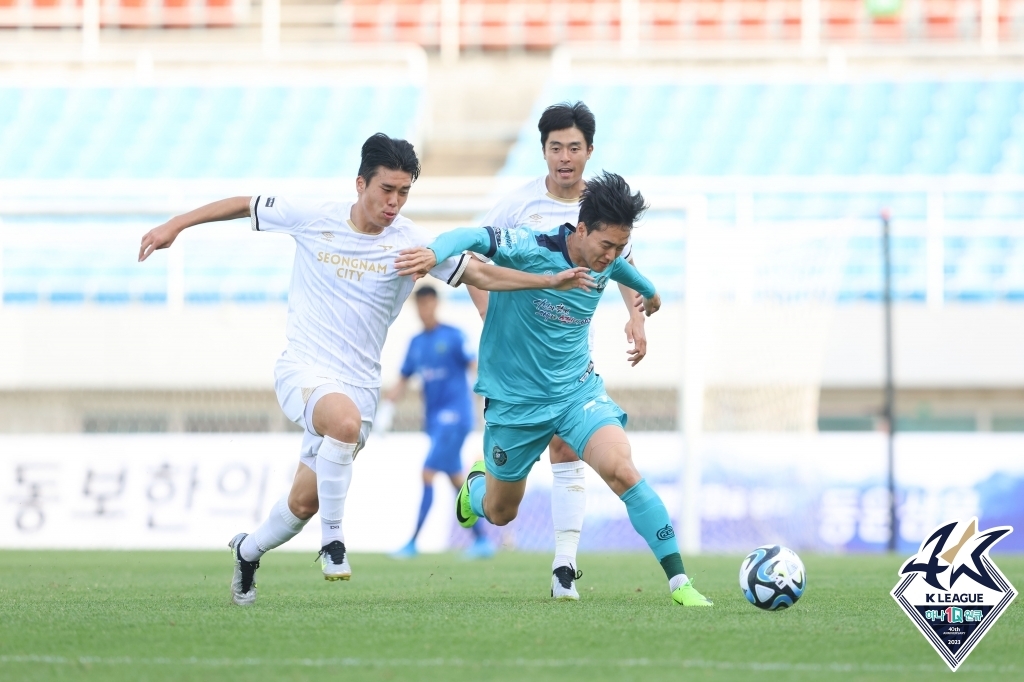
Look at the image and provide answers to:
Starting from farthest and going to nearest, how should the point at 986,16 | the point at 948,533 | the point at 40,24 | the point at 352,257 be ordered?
the point at 40,24 → the point at 986,16 → the point at 352,257 → the point at 948,533

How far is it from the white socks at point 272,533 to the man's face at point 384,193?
1387mm

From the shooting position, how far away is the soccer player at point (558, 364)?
19.5ft

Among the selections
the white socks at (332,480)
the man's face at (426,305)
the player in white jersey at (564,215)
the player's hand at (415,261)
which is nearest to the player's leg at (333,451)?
A: the white socks at (332,480)

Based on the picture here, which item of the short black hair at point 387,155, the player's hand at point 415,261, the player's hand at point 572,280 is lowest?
the player's hand at point 572,280

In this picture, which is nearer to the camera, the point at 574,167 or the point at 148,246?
the point at 148,246

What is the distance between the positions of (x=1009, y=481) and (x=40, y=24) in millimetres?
19412

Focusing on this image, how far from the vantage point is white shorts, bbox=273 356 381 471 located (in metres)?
6.16

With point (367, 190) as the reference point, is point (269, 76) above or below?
above

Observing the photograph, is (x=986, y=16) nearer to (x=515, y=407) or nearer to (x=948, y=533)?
(x=515, y=407)

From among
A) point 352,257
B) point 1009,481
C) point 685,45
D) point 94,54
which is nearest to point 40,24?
point 94,54

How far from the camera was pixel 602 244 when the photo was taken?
591 cm

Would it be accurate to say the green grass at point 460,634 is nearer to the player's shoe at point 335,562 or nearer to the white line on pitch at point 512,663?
the white line on pitch at point 512,663

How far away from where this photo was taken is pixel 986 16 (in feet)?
75.4

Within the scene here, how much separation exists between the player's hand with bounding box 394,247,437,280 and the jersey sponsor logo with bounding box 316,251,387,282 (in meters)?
0.49
